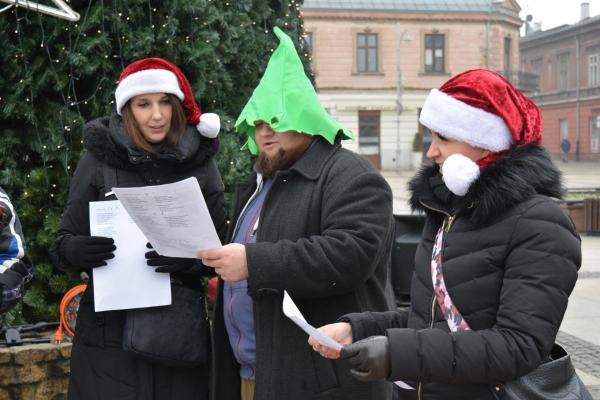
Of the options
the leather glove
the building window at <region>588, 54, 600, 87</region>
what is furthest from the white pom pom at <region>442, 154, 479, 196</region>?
the building window at <region>588, 54, 600, 87</region>

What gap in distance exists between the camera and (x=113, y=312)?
304 centimetres

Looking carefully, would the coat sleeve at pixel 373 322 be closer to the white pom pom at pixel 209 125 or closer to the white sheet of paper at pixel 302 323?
the white sheet of paper at pixel 302 323

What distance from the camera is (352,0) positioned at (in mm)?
40375

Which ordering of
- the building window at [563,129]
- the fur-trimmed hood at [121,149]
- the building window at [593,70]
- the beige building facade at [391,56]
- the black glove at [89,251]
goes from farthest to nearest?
1. the building window at [593,70]
2. the building window at [563,129]
3. the beige building facade at [391,56]
4. the fur-trimmed hood at [121,149]
5. the black glove at [89,251]

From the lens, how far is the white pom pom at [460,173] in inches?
79.4

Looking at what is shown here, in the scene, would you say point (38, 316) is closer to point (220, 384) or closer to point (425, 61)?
point (220, 384)

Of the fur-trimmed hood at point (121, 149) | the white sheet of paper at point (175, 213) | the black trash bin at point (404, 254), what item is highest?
the fur-trimmed hood at point (121, 149)

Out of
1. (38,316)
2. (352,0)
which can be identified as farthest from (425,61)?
(38,316)

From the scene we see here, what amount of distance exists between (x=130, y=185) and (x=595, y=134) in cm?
5241

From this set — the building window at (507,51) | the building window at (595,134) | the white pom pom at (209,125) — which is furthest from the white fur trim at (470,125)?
the building window at (595,134)

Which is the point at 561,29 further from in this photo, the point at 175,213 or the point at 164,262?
Result: the point at 175,213

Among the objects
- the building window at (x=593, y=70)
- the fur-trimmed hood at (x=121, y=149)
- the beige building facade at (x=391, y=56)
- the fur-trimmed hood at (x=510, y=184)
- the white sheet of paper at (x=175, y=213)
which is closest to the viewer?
the fur-trimmed hood at (x=510, y=184)

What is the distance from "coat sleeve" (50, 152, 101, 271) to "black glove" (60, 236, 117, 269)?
0.11 meters

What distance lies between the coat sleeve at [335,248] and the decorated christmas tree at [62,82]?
7.36 ft
